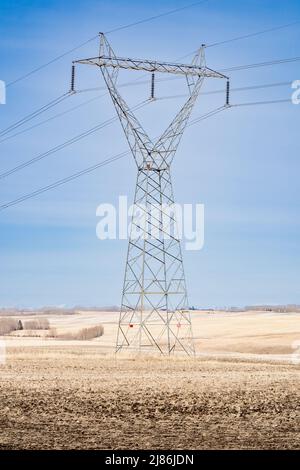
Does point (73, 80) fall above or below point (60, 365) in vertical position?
above

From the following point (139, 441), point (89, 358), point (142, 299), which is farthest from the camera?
point (89, 358)

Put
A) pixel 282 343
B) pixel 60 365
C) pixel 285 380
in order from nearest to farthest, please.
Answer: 1. pixel 285 380
2. pixel 60 365
3. pixel 282 343

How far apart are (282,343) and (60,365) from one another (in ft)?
150

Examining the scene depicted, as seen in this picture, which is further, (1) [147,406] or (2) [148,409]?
(1) [147,406]

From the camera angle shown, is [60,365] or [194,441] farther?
[60,365]

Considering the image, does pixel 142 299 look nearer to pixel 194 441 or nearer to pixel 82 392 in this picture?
pixel 82 392

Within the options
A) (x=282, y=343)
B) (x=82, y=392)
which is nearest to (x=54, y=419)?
(x=82, y=392)

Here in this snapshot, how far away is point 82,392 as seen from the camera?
1331 inches

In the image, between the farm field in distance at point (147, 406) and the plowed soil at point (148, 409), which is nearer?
the plowed soil at point (148, 409)

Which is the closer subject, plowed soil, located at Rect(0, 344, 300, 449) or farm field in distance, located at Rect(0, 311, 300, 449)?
plowed soil, located at Rect(0, 344, 300, 449)

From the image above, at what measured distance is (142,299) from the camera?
185ft
